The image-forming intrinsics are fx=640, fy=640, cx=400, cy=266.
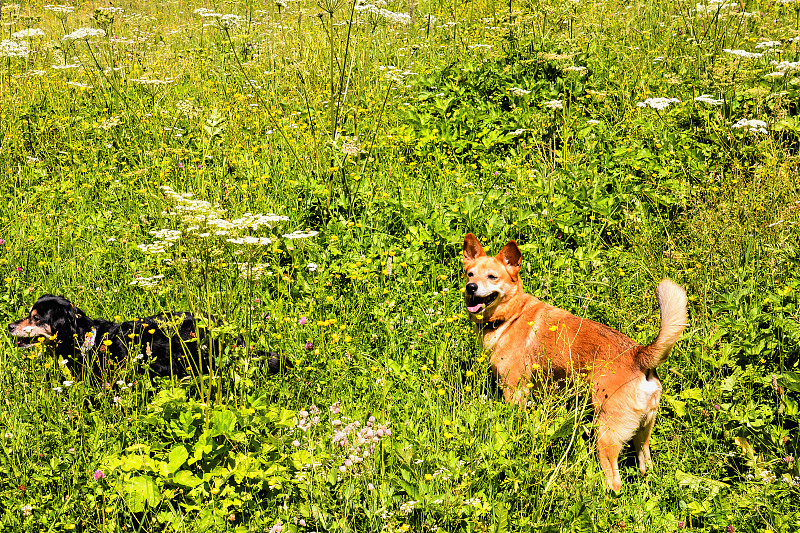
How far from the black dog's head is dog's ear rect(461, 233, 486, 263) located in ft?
8.40

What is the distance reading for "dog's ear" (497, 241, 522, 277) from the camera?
420cm

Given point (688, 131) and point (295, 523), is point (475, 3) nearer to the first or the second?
point (688, 131)

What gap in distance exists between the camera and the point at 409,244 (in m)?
5.16

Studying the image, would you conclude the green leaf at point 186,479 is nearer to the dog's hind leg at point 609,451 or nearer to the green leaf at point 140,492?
the green leaf at point 140,492

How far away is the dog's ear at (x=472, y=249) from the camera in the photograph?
4.36 meters

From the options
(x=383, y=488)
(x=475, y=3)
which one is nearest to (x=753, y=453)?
(x=383, y=488)

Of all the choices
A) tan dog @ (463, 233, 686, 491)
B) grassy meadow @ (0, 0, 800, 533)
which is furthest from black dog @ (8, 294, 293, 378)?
tan dog @ (463, 233, 686, 491)

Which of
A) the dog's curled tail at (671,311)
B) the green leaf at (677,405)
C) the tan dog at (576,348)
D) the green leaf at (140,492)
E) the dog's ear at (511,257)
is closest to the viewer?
the green leaf at (140,492)

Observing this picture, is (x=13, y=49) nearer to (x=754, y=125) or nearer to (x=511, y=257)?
(x=511, y=257)

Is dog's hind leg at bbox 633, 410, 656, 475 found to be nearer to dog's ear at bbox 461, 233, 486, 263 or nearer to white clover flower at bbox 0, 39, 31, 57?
dog's ear at bbox 461, 233, 486, 263

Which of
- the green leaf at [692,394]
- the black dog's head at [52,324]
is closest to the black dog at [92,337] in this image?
the black dog's head at [52,324]

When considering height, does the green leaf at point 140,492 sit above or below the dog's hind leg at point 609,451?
above

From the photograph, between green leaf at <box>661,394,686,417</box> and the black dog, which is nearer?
green leaf at <box>661,394,686,417</box>

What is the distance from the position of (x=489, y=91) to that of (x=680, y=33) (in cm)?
305
